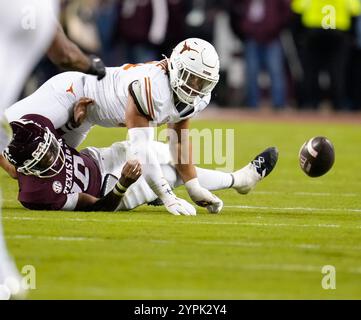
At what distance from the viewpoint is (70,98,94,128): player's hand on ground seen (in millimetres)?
8141

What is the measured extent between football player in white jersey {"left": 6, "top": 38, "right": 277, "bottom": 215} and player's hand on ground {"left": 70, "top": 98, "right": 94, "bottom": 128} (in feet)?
0.10

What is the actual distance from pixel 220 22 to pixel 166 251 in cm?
1327

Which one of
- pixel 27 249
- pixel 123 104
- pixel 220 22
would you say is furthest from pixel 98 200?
pixel 220 22

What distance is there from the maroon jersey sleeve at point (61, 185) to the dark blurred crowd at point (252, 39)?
30.4 ft

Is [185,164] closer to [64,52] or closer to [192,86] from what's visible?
[192,86]

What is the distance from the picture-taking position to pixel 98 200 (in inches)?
316

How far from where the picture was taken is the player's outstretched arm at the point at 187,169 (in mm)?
8125

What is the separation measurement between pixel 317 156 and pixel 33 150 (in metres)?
2.17

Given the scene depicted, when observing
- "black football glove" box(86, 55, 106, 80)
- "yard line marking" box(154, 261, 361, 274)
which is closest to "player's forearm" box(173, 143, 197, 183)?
"black football glove" box(86, 55, 106, 80)

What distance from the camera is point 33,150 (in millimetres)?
7598

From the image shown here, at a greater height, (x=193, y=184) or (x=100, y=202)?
(x=193, y=184)

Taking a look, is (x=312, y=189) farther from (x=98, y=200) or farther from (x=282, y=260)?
(x=282, y=260)

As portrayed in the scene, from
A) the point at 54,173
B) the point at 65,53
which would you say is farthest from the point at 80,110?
the point at 65,53

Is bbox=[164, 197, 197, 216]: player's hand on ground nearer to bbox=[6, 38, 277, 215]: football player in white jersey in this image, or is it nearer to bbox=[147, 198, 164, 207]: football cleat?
bbox=[6, 38, 277, 215]: football player in white jersey
